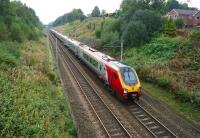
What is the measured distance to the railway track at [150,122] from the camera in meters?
15.9

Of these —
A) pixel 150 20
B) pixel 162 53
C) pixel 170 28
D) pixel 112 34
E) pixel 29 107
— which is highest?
pixel 150 20

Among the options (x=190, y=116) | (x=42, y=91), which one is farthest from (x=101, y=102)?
(x=190, y=116)

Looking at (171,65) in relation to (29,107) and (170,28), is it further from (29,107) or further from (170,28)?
(29,107)

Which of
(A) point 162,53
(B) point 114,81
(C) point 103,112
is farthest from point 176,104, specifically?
(A) point 162,53

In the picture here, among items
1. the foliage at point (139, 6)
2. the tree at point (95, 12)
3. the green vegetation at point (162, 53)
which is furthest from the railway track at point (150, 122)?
the tree at point (95, 12)

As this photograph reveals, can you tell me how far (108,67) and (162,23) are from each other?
21.7 meters

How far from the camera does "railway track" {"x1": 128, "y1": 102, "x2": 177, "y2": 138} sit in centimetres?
1590

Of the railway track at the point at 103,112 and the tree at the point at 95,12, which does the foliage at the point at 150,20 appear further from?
the tree at the point at 95,12

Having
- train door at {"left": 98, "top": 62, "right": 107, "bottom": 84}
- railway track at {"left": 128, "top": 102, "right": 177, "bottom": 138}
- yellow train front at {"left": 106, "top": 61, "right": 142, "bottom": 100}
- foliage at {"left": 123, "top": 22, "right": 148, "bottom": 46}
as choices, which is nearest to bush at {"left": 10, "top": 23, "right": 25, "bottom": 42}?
foliage at {"left": 123, "top": 22, "right": 148, "bottom": 46}

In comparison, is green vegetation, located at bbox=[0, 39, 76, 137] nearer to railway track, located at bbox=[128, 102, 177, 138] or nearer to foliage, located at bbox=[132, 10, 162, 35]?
railway track, located at bbox=[128, 102, 177, 138]

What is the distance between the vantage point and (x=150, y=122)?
57.9ft

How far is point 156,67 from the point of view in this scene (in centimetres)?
2852

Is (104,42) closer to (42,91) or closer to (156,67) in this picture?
(156,67)

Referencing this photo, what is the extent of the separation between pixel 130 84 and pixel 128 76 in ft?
2.94
